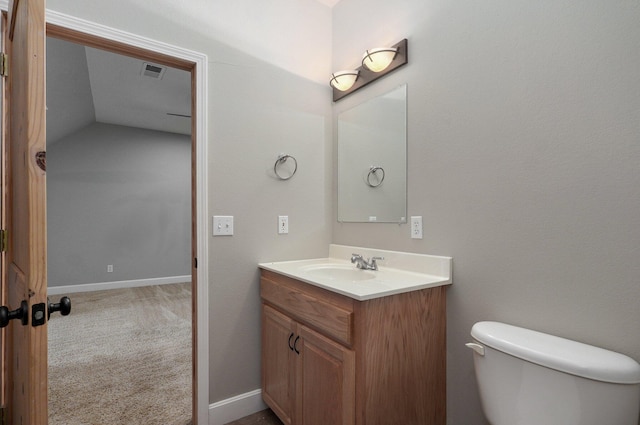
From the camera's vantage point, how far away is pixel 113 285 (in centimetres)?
483

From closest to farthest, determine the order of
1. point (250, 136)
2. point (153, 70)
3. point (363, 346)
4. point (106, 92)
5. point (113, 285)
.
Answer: point (363, 346)
point (250, 136)
point (153, 70)
point (106, 92)
point (113, 285)

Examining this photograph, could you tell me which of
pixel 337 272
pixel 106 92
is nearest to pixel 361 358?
pixel 337 272

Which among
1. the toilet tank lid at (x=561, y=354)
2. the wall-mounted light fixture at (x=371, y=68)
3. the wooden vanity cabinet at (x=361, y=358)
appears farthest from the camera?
the wall-mounted light fixture at (x=371, y=68)

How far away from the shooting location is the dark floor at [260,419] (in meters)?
1.79

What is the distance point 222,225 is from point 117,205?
13.0ft

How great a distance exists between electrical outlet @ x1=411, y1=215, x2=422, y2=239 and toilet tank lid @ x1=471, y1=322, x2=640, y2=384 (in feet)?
1.78

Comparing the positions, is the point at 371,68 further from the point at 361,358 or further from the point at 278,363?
the point at 278,363

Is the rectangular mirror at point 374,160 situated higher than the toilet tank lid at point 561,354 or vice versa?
the rectangular mirror at point 374,160

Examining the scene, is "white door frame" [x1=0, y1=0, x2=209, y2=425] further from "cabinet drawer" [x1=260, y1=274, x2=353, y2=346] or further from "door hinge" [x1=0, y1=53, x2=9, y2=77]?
"door hinge" [x1=0, y1=53, x2=9, y2=77]

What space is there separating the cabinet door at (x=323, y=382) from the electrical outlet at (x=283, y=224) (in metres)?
0.68

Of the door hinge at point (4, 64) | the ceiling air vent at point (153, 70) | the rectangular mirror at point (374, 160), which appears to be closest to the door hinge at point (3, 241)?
the door hinge at point (4, 64)

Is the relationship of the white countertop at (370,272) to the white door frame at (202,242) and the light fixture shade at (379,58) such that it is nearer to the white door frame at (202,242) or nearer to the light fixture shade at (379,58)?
the white door frame at (202,242)

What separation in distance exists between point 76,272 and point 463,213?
5.30m

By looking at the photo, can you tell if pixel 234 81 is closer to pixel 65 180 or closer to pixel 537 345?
pixel 537 345
